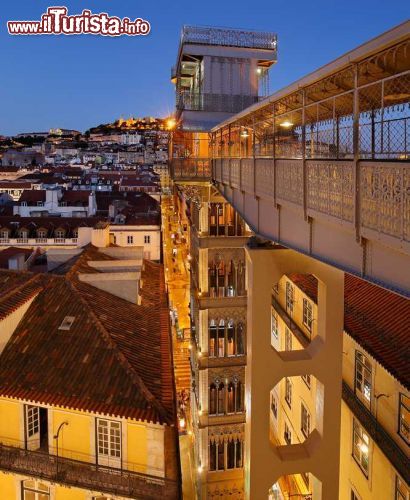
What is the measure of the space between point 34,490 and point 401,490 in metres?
9.74

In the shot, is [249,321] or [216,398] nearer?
[249,321]

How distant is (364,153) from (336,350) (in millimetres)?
4295

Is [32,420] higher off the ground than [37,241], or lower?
lower

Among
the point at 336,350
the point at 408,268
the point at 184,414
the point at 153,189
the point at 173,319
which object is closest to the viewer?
the point at 408,268

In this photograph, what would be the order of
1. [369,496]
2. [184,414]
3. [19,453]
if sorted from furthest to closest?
[184,414]
[19,453]
[369,496]

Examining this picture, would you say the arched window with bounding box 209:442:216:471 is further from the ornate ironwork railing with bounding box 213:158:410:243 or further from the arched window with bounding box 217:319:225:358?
the ornate ironwork railing with bounding box 213:158:410:243

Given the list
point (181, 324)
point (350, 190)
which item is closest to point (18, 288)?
point (350, 190)

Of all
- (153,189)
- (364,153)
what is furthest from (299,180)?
(153,189)

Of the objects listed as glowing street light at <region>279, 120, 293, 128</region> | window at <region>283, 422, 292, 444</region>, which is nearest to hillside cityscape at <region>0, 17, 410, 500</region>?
glowing street light at <region>279, 120, 293, 128</region>

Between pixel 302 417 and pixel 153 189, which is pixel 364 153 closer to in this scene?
pixel 302 417

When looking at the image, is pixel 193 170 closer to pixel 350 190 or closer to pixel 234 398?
pixel 234 398

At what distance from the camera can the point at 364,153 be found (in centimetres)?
546

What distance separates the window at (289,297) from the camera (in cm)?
1914

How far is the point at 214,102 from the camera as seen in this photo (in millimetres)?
21000
